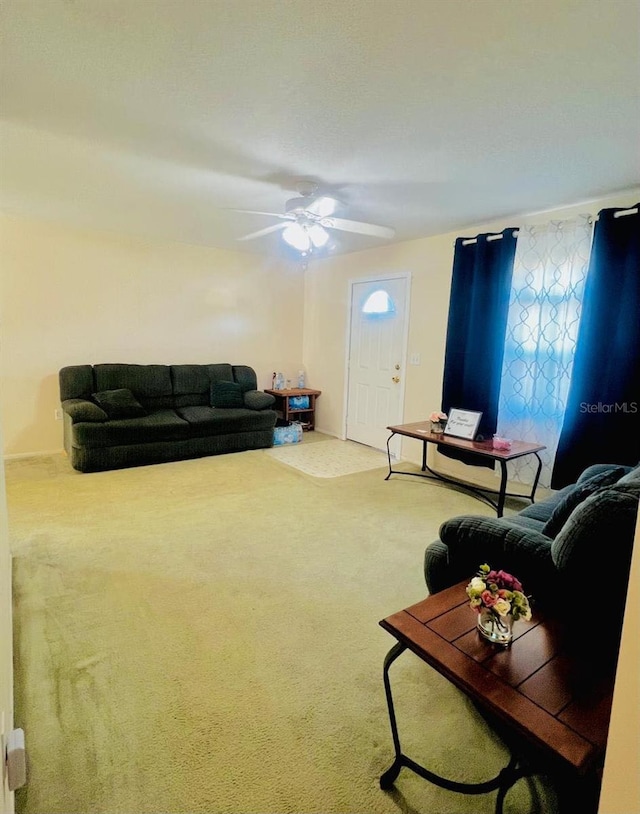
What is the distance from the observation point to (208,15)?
4.67ft

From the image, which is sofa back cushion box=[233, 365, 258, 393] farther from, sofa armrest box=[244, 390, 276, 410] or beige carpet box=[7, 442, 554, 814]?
beige carpet box=[7, 442, 554, 814]

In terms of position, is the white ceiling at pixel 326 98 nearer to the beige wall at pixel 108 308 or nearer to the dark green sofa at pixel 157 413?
the beige wall at pixel 108 308

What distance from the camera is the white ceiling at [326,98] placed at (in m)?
1.43

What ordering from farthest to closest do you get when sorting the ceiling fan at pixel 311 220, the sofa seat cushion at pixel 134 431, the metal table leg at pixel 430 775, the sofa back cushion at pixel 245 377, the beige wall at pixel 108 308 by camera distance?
the sofa back cushion at pixel 245 377, the beige wall at pixel 108 308, the sofa seat cushion at pixel 134 431, the ceiling fan at pixel 311 220, the metal table leg at pixel 430 775

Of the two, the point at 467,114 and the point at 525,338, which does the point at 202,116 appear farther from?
the point at 525,338

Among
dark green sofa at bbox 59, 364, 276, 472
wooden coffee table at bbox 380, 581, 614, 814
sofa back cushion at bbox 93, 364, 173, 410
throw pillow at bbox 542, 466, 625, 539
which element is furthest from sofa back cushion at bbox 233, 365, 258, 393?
wooden coffee table at bbox 380, 581, 614, 814

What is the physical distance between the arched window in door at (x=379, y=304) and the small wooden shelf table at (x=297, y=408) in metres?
1.43

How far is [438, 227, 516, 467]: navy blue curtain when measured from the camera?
3592 mm

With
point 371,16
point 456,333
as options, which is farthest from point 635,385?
point 371,16

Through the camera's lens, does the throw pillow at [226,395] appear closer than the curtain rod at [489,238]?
No

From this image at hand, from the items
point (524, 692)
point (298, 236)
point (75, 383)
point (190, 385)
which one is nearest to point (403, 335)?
point (298, 236)

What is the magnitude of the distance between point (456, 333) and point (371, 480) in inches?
63.5

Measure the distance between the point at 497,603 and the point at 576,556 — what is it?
329 millimetres

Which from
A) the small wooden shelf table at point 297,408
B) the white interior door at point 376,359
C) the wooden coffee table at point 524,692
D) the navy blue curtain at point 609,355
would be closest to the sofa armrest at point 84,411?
the small wooden shelf table at point 297,408
